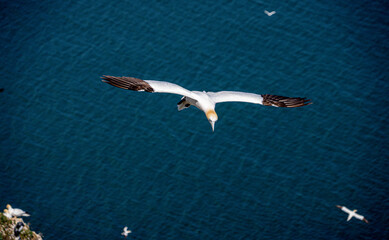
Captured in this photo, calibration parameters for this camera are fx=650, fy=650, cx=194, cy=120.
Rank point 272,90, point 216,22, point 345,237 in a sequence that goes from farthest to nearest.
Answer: point 216,22 → point 272,90 → point 345,237

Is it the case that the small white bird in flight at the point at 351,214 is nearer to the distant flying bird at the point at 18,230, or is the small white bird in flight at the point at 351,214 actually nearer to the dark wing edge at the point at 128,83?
the dark wing edge at the point at 128,83

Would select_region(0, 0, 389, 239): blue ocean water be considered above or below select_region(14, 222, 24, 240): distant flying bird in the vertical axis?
above

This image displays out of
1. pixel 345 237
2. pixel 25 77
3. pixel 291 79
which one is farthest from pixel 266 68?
pixel 25 77

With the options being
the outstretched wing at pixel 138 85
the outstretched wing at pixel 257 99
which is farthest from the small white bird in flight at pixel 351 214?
the outstretched wing at pixel 138 85

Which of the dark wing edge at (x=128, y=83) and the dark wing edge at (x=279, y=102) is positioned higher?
the dark wing edge at (x=279, y=102)

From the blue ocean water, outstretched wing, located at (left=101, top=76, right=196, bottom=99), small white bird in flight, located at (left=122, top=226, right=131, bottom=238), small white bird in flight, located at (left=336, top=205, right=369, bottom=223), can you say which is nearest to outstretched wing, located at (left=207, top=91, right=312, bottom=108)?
outstretched wing, located at (left=101, top=76, right=196, bottom=99)

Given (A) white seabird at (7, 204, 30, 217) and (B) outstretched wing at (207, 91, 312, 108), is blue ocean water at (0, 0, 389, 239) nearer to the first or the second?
(A) white seabird at (7, 204, 30, 217)

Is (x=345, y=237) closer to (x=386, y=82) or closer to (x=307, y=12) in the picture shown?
(x=386, y=82)

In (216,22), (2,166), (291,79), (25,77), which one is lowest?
(2,166)
